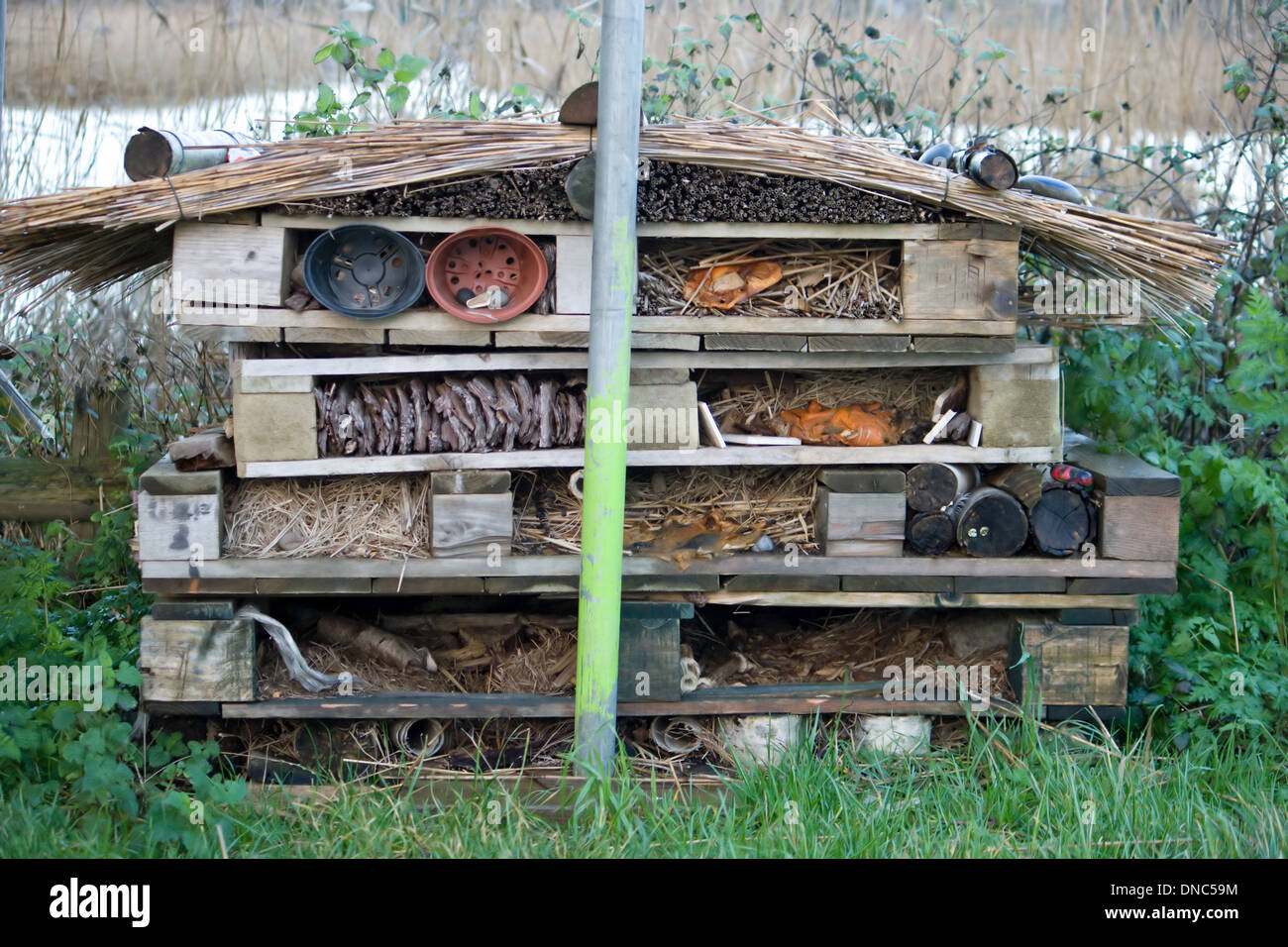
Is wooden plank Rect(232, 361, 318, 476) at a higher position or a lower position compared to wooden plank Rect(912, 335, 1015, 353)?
lower

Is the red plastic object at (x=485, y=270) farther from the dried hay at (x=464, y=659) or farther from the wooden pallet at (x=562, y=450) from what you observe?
the dried hay at (x=464, y=659)

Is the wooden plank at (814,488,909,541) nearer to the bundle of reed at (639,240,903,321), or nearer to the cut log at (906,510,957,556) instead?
the cut log at (906,510,957,556)

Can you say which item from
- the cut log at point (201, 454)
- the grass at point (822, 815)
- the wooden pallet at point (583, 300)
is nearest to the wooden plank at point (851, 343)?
the wooden pallet at point (583, 300)

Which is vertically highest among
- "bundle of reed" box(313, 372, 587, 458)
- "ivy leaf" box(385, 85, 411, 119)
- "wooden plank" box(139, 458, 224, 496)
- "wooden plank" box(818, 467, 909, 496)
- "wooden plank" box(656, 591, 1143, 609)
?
"ivy leaf" box(385, 85, 411, 119)

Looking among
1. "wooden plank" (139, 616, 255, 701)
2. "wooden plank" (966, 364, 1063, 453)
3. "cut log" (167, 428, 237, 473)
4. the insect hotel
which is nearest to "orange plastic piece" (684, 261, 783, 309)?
the insect hotel

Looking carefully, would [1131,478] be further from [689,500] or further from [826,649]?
[689,500]

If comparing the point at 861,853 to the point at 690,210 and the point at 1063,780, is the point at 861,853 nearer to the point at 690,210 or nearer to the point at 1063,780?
the point at 1063,780

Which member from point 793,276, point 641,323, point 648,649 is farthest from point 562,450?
point 793,276

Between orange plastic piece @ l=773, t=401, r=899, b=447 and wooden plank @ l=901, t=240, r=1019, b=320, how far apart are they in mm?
469

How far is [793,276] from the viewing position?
3.95 meters

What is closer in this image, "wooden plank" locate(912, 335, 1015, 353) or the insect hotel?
the insect hotel

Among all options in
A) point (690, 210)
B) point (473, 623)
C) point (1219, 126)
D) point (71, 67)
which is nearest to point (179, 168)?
point (690, 210)

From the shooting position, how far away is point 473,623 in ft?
14.8

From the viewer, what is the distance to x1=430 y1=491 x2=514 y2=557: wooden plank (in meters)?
3.75
